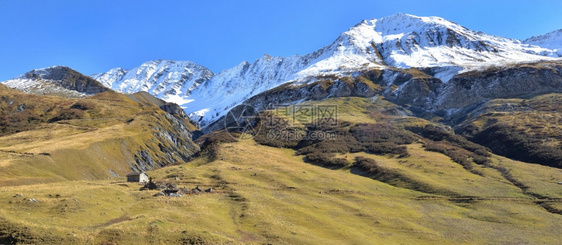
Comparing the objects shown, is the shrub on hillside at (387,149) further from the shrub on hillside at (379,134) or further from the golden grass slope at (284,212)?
the golden grass slope at (284,212)

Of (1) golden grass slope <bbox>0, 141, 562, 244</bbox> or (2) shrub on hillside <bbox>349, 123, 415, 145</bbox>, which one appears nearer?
(1) golden grass slope <bbox>0, 141, 562, 244</bbox>

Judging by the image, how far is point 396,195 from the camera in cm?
8812

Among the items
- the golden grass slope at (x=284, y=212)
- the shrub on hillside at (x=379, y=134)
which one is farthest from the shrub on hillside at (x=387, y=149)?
the golden grass slope at (x=284, y=212)

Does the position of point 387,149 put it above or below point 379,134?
below

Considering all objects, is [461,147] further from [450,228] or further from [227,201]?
[227,201]

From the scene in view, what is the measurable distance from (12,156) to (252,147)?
87337mm

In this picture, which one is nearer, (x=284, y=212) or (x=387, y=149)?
(x=284, y=212)

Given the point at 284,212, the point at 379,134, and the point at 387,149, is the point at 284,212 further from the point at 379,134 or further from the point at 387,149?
the point at 379,134

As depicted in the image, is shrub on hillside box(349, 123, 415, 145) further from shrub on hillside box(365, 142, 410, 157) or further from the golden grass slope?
the golden grass slope

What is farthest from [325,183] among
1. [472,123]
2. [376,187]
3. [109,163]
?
[472,123]

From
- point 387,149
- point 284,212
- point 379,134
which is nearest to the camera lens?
point 284,212

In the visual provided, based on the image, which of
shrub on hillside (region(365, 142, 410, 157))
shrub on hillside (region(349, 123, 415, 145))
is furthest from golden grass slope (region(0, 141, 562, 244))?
shrub on hillside (region(349, 123, 415, 145))

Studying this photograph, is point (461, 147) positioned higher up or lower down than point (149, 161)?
higher up

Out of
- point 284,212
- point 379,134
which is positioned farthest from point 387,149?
point 284,212
